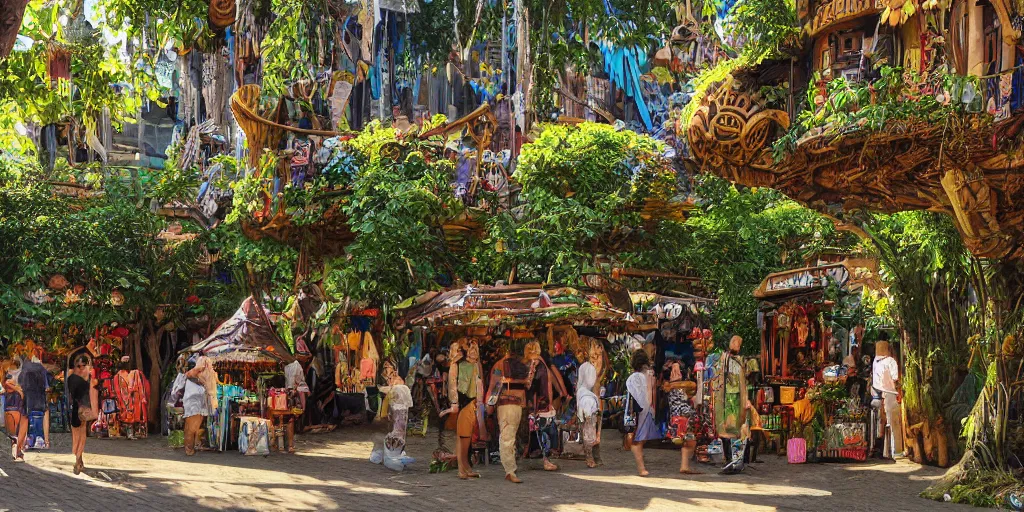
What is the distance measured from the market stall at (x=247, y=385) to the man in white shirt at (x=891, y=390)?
8269 millimetres

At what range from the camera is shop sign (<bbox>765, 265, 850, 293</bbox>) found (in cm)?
1773

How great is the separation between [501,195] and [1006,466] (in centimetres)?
1190

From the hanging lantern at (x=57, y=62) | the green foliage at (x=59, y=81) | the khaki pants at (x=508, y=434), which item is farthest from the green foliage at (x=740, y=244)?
the hanging lantern at (x=57, y=62)

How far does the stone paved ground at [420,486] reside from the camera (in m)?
11.8

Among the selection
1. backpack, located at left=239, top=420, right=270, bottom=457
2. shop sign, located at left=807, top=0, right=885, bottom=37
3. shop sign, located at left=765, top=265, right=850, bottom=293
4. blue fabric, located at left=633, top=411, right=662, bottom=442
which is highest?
shop sign, located at left=807, top=0, right=885, bottom=37

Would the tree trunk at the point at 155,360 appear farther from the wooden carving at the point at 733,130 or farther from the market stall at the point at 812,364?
the wooden carving at the point at 733,130

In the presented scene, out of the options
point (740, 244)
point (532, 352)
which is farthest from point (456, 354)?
point (740, 244)

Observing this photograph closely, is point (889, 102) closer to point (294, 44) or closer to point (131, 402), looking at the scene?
point (294, 44)

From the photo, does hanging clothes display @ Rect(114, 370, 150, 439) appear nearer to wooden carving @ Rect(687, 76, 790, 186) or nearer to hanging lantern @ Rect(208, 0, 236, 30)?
hanging lantern @ Rect(208, 0, 236, 30)

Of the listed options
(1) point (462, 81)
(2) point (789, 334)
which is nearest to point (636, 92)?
(1) point (462, 81)

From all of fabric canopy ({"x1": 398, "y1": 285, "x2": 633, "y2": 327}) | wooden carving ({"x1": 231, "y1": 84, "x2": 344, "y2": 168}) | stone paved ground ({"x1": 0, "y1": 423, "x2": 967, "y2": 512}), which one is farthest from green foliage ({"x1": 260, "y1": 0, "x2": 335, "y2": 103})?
stone paved ground ({"x1": 0, "y1": 423, "x2": 967, "y2": 512})

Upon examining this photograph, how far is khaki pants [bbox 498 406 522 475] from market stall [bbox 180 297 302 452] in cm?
510

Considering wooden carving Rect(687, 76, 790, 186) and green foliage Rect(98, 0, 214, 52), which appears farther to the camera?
green foliage Rect(98, 0, 214, 52)

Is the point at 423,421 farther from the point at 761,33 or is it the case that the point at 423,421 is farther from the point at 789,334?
the point at 761,33
